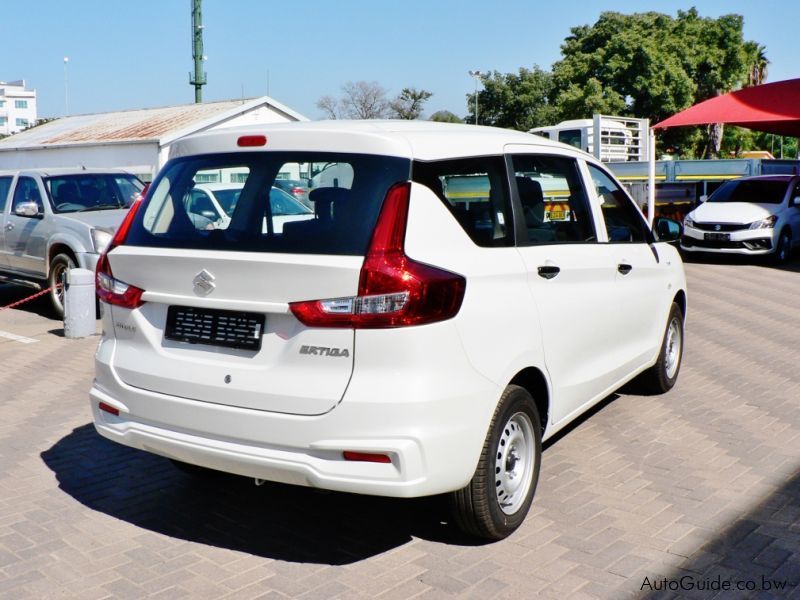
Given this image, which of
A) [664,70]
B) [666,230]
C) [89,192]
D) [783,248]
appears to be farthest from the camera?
[664,70]

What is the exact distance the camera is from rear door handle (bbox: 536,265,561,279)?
4.21m

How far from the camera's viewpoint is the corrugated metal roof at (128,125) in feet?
99.8

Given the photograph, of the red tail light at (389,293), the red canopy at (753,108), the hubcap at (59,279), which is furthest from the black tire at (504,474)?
the red canopy at (753,108)

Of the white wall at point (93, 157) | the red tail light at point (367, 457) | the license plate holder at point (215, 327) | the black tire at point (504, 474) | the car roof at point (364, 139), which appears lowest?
the black tire at point (504, 474)

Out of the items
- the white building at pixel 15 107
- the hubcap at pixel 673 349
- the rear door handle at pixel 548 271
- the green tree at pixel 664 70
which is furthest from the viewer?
the white building at pixel 15 107

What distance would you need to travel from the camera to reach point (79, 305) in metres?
9.52

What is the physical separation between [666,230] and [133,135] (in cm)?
2774

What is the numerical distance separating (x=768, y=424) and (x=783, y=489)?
1313 millimetres

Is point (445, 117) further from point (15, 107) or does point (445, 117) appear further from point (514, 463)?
point (15, 107)

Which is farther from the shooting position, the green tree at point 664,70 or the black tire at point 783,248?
the green tree at point 664,70

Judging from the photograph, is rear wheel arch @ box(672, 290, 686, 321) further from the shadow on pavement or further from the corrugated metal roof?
the corrugated metal roof

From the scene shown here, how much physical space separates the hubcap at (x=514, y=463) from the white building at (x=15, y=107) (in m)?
176
